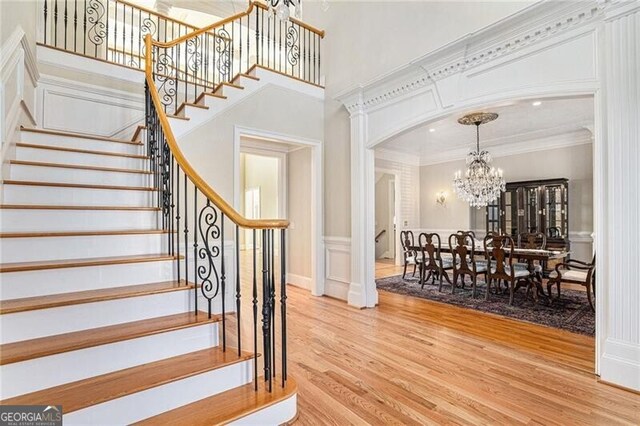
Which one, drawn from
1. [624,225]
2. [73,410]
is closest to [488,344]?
[624,225]

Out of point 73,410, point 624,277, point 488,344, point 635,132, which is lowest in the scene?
point 488,344

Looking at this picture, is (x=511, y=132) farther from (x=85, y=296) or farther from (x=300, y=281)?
(x=85, y=296)

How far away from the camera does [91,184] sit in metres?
2.82

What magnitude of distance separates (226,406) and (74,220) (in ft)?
6.17

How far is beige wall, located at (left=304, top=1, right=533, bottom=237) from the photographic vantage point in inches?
136

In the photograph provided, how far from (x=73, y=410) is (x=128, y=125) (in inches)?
158

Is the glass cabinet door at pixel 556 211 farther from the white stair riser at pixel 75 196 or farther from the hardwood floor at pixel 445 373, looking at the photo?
the white stair riser at pixel 75 196

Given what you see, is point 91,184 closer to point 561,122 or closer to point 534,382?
point 534,382

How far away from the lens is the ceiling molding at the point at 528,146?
6.18 metres

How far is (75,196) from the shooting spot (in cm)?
264

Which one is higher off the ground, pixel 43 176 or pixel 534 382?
pixel 43 176

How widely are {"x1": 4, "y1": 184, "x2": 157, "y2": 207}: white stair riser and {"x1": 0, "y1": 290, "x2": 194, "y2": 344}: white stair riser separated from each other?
1196mm

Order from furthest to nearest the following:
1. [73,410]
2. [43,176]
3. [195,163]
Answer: [195,163]
[43,176]
[73,410]

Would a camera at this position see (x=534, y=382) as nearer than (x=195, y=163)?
Yes
